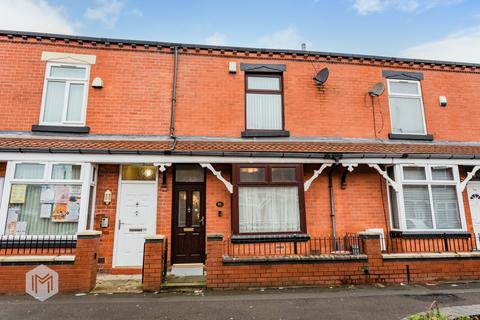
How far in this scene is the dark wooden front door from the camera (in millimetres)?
7598

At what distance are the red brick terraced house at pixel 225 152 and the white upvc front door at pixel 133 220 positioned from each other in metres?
0.03

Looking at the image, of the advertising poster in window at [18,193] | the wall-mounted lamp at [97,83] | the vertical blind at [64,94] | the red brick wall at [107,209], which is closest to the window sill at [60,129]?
the vertical blind at [64,94]

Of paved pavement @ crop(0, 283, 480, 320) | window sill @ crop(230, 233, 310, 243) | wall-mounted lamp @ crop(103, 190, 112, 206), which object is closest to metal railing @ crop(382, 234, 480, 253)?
paved pavement @ crop(0, 283, 480, 320)

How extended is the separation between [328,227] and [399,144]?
11.2 ft

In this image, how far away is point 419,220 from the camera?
26.2ft

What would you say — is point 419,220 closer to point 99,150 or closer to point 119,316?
point 119,316

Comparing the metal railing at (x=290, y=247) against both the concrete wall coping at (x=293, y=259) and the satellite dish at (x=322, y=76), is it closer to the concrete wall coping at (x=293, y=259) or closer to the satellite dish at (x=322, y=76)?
the concrete wall coping at (x=293, y=259)

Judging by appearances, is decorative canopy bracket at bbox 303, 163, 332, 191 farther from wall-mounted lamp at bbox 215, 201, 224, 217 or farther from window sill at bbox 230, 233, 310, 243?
wall-mounted lamp at bbox 215, 201, 224, 217

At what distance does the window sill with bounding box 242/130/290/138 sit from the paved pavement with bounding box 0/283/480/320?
4343mm

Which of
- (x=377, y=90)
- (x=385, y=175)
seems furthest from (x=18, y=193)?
(x=377, y=90)

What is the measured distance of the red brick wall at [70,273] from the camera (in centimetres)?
554

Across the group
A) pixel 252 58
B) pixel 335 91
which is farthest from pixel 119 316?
pixel 335 91

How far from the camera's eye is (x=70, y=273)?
565 cm

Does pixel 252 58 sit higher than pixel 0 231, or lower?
higher
